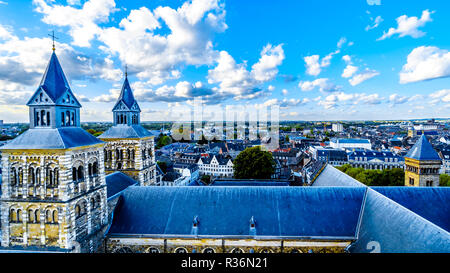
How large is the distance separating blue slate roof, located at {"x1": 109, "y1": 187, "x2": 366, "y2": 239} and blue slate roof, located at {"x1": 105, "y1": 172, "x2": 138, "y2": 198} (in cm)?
119

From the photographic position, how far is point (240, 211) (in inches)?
812

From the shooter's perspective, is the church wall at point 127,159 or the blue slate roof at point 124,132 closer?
the church wall at point 127,159

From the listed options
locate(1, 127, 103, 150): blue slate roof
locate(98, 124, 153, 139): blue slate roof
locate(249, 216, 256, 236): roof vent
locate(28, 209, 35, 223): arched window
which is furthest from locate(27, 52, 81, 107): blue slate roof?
locate(249, 216, 256, 236): roof vent

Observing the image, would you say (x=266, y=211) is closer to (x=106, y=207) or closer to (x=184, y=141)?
(x=106, y=207)

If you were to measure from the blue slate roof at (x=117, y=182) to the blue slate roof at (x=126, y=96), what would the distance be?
7910mm

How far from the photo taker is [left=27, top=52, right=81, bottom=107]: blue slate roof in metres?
16.6

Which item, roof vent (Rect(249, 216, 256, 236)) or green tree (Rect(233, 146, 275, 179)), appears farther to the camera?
green tree (Rect(233, 146, 275, 179))

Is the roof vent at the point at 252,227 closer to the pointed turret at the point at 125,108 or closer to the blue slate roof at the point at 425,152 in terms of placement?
the pointed turret at the point at 125,108

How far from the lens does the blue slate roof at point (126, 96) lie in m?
28.2

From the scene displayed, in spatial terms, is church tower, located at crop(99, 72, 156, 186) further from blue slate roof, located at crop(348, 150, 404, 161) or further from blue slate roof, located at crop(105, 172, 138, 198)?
blue slate roof, located at crop(348, 150, 404, 161)

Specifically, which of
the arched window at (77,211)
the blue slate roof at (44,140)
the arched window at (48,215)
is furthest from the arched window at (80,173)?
the arched window at (48,215)

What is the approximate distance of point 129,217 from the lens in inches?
827
